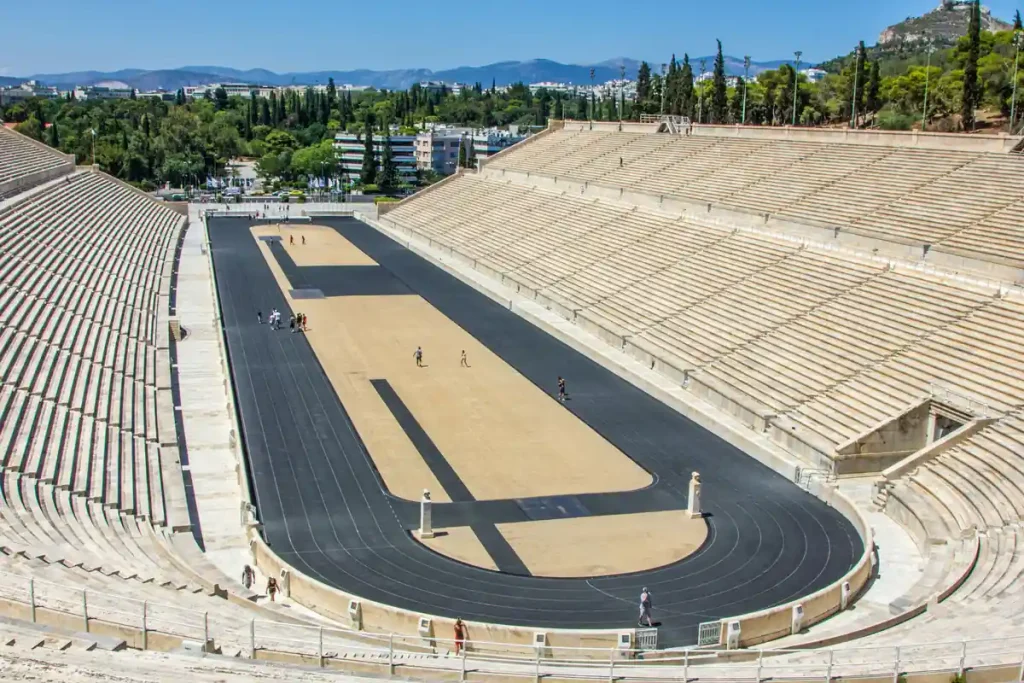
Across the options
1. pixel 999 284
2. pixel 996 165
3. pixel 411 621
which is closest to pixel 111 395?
pixel 411 621

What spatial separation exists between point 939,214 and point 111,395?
2481 cm

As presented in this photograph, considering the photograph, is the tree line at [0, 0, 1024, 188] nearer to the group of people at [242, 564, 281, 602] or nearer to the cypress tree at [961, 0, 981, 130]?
the cypress tree at [961, 0, 981, 130]

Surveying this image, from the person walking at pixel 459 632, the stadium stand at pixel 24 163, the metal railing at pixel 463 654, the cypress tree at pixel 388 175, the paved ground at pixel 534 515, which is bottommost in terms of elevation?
the paved ground at pixel 534 515

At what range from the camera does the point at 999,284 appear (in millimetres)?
28609

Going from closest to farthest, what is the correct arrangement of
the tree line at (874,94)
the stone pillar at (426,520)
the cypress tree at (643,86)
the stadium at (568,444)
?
the stadium at (568,444)
the stone pillar at (426,520)
the tree line at (874,94)
the cypress tree at (643,86)

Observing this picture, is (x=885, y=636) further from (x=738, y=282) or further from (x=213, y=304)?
(x=213, y=304)

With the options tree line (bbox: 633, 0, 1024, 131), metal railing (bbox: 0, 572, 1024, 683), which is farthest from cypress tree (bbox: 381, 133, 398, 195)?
metal railing (bbox: 0, 572, 1024, 683)

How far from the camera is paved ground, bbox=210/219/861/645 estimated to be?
1833cm

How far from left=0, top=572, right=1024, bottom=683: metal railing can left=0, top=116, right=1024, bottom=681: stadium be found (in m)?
0.07

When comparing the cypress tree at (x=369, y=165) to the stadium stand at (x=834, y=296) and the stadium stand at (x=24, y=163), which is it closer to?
the stadium stand at (x=24, y=163)

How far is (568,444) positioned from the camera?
2659cm

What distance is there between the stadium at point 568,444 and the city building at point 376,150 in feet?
227

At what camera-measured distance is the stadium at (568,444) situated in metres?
15.4

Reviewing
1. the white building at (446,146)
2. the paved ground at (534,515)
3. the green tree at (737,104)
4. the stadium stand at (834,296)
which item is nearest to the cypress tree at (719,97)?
the green tree at (737,104)
